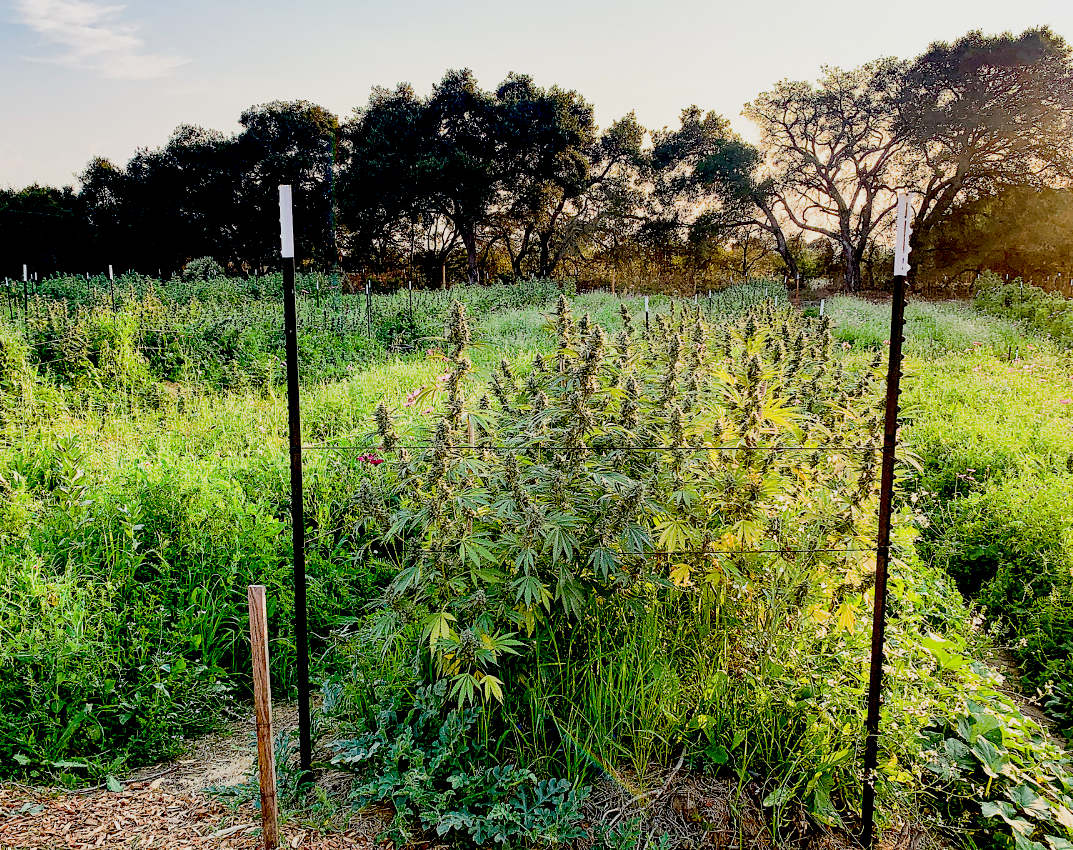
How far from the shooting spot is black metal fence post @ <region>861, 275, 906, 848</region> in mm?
2072

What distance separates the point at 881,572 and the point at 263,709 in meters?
1.87

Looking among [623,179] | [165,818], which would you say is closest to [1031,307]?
[623,179]

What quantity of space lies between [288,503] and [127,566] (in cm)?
94

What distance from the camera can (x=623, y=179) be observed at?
25.4 meters

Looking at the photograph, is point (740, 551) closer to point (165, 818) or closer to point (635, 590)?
point (635, 590)

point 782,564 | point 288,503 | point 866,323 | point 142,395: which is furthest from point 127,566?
point 866,323

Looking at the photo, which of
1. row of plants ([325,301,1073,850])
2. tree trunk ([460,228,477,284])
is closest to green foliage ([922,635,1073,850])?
row of plants ([325,301,1073,850])

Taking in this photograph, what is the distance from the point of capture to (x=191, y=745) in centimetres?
264

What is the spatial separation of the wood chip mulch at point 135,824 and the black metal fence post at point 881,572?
155cm

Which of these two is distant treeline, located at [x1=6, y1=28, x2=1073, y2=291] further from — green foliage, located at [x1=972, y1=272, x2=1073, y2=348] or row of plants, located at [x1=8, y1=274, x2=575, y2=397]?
row of plants, located at [x1=8, y1=274, x2=575, y2=397]

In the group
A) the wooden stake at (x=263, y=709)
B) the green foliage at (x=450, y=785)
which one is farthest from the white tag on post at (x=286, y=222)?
the green foliage at (x=450, y=785)

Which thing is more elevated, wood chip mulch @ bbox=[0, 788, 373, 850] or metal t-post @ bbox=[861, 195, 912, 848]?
metal t-post @ bbox=[861, 195, 912, 848]

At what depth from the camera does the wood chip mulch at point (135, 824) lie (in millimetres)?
2082

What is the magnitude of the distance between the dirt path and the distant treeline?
21637 millimetres
